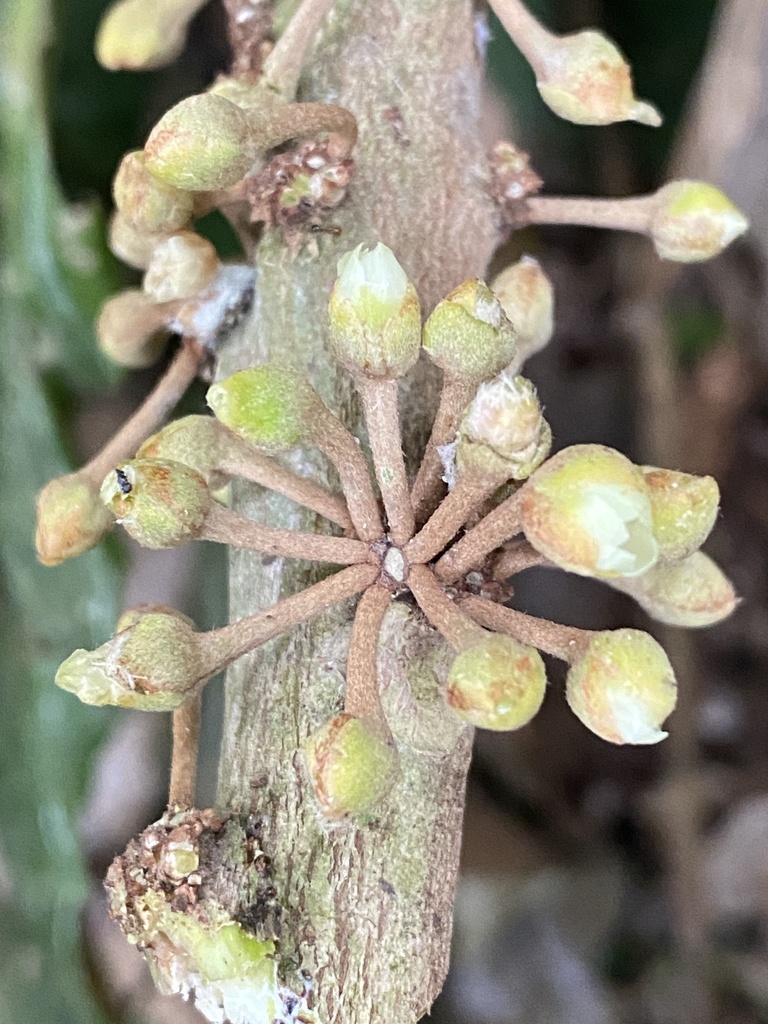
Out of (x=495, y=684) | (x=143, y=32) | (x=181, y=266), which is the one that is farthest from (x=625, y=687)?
(x=143, y=32)

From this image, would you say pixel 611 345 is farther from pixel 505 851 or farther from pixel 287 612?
pixel 287 612

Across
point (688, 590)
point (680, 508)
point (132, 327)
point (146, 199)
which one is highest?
point (146, 199)

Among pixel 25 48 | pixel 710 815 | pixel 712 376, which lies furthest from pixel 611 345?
pixel 25 48

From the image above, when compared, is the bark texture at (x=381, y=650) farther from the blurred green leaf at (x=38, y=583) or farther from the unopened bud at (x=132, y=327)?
the blurred green leaf at (x=38, y=583)

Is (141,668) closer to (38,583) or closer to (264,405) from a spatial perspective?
(264,405)

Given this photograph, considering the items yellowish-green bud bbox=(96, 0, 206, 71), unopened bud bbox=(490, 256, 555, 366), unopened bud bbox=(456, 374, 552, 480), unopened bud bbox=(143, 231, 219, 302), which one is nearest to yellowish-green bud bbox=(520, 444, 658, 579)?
unopened bud bbox=(456, 374, 552, 480)

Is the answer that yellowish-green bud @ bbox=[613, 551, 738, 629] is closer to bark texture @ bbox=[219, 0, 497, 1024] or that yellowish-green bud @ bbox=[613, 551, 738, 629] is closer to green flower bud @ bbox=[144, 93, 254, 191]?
bark texture @ bbox=[219, 0, 497, 1024]

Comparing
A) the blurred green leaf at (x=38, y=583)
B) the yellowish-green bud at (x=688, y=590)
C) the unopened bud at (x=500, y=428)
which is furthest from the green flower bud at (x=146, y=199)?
the blurred green leaf at (x=38, y=583)
